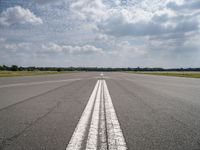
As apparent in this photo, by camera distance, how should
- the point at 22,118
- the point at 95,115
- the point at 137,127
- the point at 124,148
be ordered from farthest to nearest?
the point at 95,115 < the point at 22,118 < the point at 137,127 < the point at 124,148

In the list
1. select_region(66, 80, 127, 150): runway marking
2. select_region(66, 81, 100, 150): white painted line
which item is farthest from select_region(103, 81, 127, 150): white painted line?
select_region(66, 81, 100, 150): white painted line

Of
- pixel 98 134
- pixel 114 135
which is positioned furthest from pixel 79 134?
pixel 114 135

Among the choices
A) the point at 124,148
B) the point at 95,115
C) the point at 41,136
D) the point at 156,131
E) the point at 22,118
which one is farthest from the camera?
the point at 95,115

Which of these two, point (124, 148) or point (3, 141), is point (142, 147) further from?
point (3, 141)

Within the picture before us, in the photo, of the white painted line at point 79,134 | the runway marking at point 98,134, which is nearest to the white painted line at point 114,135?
the runway marking at point 98,134

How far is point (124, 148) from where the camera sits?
3.50 meters

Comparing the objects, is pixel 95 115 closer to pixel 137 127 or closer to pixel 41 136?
pixel 137 127

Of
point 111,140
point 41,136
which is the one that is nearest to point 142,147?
point 111,140

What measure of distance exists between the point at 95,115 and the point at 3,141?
288 centimetres

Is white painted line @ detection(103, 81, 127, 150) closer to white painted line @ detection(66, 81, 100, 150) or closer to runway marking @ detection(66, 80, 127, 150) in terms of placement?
runway marking @ detection(66, 80, 127, 150)

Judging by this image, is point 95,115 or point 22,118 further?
point 95,115

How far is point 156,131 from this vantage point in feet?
14.8

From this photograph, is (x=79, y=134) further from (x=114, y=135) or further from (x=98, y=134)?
(x=114, y=135)

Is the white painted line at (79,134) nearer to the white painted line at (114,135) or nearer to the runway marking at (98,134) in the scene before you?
the runway marking at (98,134)
